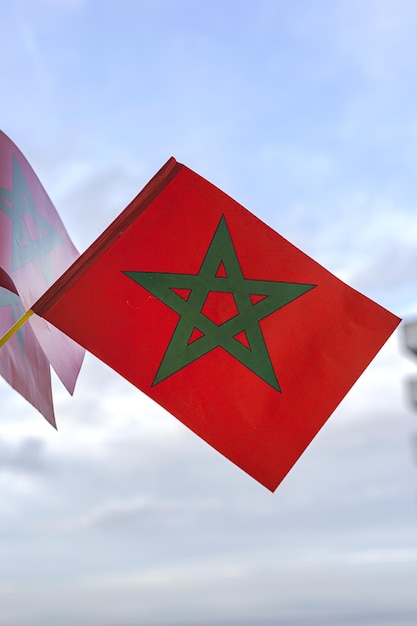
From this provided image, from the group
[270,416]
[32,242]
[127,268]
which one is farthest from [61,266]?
[270,416]

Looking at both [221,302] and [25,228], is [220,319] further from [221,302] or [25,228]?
[25,228]

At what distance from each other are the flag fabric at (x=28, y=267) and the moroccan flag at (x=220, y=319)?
207 cm

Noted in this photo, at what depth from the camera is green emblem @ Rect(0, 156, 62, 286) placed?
9.80 metres

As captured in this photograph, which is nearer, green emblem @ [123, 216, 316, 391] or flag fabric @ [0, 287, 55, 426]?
green emblem @ [123, 216, 316, 391]

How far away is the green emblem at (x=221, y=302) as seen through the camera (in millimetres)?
7566

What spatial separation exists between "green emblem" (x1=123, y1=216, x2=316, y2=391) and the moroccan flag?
0.01 m

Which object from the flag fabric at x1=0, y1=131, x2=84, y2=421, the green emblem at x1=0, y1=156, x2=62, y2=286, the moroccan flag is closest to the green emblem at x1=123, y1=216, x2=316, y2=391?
the moroccan flag

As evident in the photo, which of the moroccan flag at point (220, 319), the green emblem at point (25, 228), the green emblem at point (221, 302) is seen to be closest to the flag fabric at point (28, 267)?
the green emblem at point (25, 228)

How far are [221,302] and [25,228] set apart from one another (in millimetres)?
3591

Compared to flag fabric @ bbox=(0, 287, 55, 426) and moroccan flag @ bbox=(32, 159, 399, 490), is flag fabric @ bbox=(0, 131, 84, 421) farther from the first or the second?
moroccan flag @ bbox=(32, 159, 399, 490)

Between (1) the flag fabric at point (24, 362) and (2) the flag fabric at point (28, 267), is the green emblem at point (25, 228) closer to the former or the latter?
(2) the flag fabric at point (28, 267)

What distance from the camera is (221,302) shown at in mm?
7773

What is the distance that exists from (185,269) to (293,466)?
2.14 m

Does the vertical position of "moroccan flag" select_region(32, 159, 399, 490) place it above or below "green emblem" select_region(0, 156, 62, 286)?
below
